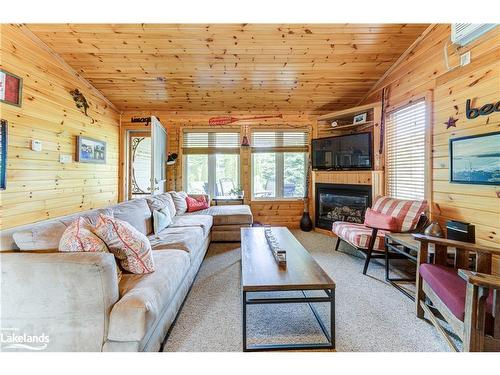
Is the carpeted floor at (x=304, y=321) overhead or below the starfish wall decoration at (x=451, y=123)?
below

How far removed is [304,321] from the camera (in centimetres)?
175

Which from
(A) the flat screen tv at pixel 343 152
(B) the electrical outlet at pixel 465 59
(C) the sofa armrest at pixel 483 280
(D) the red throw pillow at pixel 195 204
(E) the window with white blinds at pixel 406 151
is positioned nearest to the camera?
(C) the sofa armrest at pixel 483 280

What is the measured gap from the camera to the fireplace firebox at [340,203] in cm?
396

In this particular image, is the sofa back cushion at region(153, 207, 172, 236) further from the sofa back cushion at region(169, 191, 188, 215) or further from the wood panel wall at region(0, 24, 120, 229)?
the wood panel wall at region(0, 24, 120, 229)

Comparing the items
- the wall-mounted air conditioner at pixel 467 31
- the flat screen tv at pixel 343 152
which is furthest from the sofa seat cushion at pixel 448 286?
the flat screen tv at pixel 343 152

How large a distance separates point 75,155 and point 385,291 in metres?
4.57

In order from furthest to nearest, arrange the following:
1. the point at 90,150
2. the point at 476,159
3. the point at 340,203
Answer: the point at 340,203
the point at 90,150
the point at 476,159

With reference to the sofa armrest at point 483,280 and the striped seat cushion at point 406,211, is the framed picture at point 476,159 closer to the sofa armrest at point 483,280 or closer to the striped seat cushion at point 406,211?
the striped seat cushion at point 406,211

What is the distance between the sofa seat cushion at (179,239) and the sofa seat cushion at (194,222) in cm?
14

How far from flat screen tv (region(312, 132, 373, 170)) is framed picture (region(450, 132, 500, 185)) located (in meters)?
1.46

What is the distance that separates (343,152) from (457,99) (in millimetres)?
1867

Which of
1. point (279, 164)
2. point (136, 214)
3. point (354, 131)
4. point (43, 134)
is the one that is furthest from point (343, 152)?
point (43, 134)

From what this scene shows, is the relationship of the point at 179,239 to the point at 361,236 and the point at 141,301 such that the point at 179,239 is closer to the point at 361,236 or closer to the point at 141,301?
the point at 141,301

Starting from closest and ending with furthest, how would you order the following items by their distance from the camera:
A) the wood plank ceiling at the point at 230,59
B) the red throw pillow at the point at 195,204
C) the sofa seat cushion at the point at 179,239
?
the sofa seat cushion at the point at 179,239 → the wood plank ceiling at the point at 230,59 → the red throw pillow at the point at 195,204
